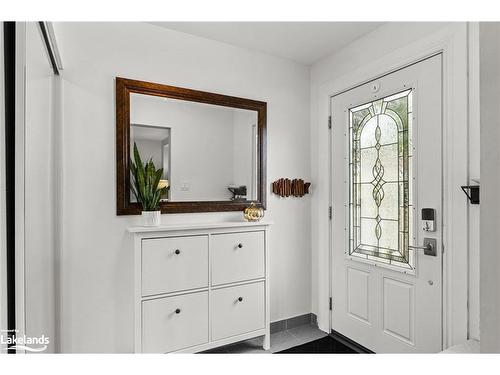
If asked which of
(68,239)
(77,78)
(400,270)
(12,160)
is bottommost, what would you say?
(400,270)

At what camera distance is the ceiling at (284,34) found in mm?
2152

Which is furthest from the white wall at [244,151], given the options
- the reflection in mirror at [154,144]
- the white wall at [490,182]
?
the white wall at [490,182]

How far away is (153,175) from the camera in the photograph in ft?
6.79

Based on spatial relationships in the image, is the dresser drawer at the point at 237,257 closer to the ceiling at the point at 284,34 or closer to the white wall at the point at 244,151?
the white wall at the point at 244,151

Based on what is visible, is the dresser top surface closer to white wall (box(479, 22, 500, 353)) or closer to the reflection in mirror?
the reflection in mirror

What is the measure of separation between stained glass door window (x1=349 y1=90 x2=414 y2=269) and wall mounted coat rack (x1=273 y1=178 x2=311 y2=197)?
0.45 m

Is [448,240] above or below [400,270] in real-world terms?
above

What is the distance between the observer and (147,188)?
2014 millimetres

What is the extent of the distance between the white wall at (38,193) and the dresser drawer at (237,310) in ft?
3.17

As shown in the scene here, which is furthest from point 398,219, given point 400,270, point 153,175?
point 153,175

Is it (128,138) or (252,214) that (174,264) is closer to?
(252,214)
